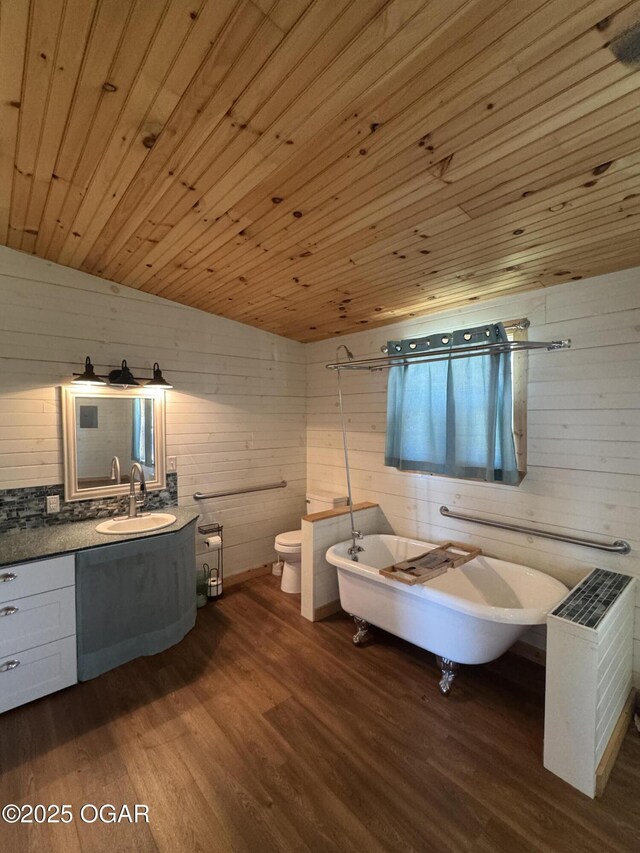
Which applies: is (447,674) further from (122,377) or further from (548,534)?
(122,377)

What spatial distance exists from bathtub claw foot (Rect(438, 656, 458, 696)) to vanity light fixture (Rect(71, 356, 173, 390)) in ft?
8.36

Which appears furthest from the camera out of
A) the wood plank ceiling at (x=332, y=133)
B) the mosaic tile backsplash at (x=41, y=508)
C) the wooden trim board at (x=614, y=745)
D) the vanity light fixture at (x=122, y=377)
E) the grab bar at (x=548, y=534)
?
the vanity light fixture at (x=122, y=377)

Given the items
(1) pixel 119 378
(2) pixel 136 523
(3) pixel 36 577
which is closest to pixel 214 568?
(2) pixel 136 523

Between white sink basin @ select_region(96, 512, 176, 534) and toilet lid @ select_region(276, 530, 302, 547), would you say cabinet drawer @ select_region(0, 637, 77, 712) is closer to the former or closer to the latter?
white sink basin @ select_region(96, 512, 176, 534)

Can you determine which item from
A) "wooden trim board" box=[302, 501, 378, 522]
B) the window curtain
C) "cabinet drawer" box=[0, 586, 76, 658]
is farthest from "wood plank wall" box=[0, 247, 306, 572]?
the window curtain

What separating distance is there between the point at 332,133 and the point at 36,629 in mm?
2698

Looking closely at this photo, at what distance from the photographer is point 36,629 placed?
198cm

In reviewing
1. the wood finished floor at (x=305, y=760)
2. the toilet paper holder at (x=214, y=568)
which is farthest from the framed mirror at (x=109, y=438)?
the wood finished floor at (x=305, y=760)

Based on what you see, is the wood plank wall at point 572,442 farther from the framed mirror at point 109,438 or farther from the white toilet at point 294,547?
the framed mirror at point 109,438

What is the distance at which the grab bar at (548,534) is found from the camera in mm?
1993

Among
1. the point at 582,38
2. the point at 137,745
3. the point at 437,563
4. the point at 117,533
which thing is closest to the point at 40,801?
the point at 137,745

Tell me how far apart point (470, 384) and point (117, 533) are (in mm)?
2460

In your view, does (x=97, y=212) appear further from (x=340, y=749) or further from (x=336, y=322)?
(x=340, y=749)

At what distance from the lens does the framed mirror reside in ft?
8.25
